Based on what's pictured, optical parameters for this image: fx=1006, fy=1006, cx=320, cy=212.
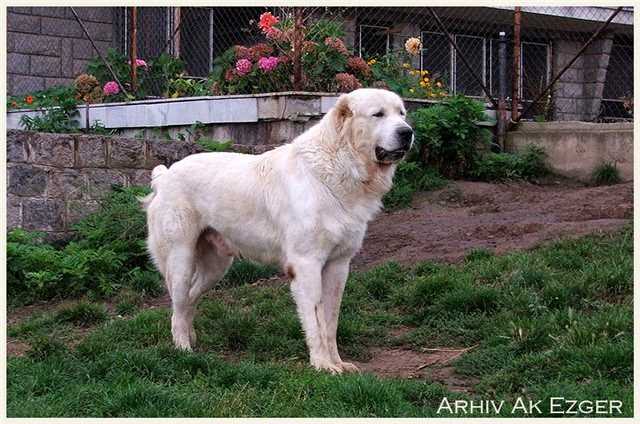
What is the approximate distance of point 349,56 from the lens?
10555mm

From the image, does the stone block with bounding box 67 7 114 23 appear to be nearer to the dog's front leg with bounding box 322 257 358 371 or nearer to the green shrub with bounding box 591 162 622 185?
the green shrub with bounding box 591 162 622 185

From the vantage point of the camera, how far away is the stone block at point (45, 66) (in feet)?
44.8

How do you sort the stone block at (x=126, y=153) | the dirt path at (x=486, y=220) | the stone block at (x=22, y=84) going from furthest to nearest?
the stone block at (x=22, y=84)
the stone block at (x=126, y=153)
the dirt path at (x=486, y=220)

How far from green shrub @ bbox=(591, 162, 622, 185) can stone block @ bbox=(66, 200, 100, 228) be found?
495cm

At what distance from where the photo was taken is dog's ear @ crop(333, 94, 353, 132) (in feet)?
19.0

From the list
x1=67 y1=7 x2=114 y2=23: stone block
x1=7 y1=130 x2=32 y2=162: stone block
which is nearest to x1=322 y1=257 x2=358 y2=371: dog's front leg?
x1=7 y1=130 x2=32 y2=162: stone block

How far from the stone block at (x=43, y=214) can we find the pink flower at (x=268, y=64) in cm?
261

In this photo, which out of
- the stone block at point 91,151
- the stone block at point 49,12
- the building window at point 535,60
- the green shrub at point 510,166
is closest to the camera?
the stone block at point 91,151

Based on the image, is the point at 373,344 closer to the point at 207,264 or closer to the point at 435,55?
the point at 207,264

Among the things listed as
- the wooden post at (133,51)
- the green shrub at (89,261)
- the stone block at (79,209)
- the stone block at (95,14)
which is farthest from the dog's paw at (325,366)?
the stone block at (95,14)

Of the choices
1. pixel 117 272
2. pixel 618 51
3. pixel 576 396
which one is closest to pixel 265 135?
pixel 117 272

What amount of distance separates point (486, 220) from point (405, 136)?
3.15 meters

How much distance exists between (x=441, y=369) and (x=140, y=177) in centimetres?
435

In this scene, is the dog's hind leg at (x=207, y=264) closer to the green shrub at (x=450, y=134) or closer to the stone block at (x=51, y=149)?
the stone block at (x=51, y=149)
